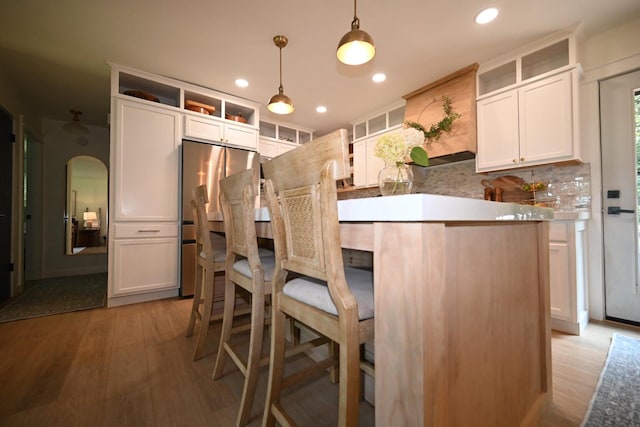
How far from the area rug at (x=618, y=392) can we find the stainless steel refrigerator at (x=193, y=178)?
301 cm

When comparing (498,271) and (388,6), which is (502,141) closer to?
(388,6)

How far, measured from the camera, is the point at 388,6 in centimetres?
199

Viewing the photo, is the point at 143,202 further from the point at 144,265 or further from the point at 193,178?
the point at 144,265

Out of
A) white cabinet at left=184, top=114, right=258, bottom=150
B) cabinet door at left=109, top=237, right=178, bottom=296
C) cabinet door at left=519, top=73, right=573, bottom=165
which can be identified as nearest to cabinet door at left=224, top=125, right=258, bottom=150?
white cabinet at left=184, top=114, right=258, bottom=150

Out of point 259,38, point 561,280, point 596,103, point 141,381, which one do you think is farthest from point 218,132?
point 596,103

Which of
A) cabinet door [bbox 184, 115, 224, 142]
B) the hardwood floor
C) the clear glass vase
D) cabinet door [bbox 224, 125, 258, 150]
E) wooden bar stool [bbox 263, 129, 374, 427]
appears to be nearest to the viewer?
wooden bar stool [bbox 263, 129, 374, 427]

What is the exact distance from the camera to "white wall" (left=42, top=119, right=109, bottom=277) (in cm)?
405

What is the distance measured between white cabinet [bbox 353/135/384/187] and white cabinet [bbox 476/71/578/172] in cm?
151

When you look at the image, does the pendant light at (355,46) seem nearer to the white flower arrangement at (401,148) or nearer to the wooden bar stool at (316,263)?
the white flower arrangement at (401,148)

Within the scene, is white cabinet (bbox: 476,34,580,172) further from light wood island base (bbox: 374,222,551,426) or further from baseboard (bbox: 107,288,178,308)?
baseboard (bbox: 107,288,178,308)

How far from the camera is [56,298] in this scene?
114 inches

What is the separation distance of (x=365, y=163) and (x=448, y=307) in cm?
368

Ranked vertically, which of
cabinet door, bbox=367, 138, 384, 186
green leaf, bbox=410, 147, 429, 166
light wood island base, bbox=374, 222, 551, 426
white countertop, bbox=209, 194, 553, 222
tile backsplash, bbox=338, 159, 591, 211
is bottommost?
light wood island base, bbox=374, 222, 551, 426

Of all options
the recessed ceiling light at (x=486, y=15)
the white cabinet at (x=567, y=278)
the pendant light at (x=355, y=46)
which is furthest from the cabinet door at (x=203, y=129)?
the white cabinet at (x=567, y=278)
